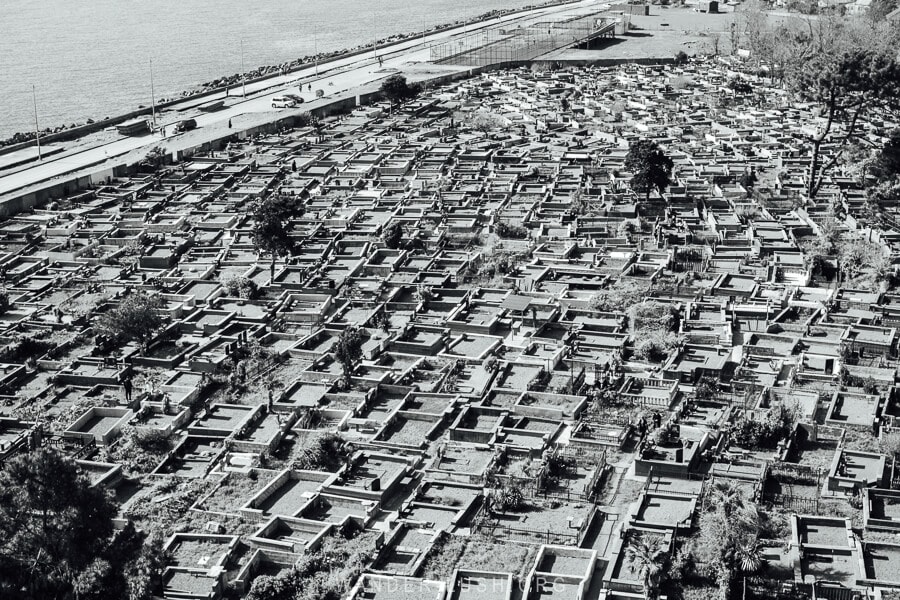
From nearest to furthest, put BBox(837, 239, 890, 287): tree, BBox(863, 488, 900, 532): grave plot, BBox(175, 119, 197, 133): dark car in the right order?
BBox(863, 488, 900, 532): grave plot
BBox(837, 239, 890, 287): tree
BBox(175, 119, 197, 133): dark car

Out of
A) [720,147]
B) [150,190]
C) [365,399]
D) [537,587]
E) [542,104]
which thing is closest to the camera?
[537,587]

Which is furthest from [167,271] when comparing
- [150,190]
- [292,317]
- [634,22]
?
[634,22]

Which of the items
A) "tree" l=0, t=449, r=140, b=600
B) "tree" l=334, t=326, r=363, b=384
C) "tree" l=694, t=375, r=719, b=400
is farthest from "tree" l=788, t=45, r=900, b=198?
"tree" l=0, t=449, r=140, b=600

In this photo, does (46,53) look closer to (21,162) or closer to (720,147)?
(21,162)

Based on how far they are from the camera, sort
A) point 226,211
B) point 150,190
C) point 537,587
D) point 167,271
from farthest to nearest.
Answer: point 150,190 → point 226,211 → point 167,271 → point 537,587

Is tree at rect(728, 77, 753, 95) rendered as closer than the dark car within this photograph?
No

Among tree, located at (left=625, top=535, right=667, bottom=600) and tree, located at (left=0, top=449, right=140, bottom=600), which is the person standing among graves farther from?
tree, located at (left=625, top=535, right=667, bottom=600)

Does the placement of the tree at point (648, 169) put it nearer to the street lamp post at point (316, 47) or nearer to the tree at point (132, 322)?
the tree at point (132, 322)

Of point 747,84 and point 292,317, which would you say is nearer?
point 292,317
